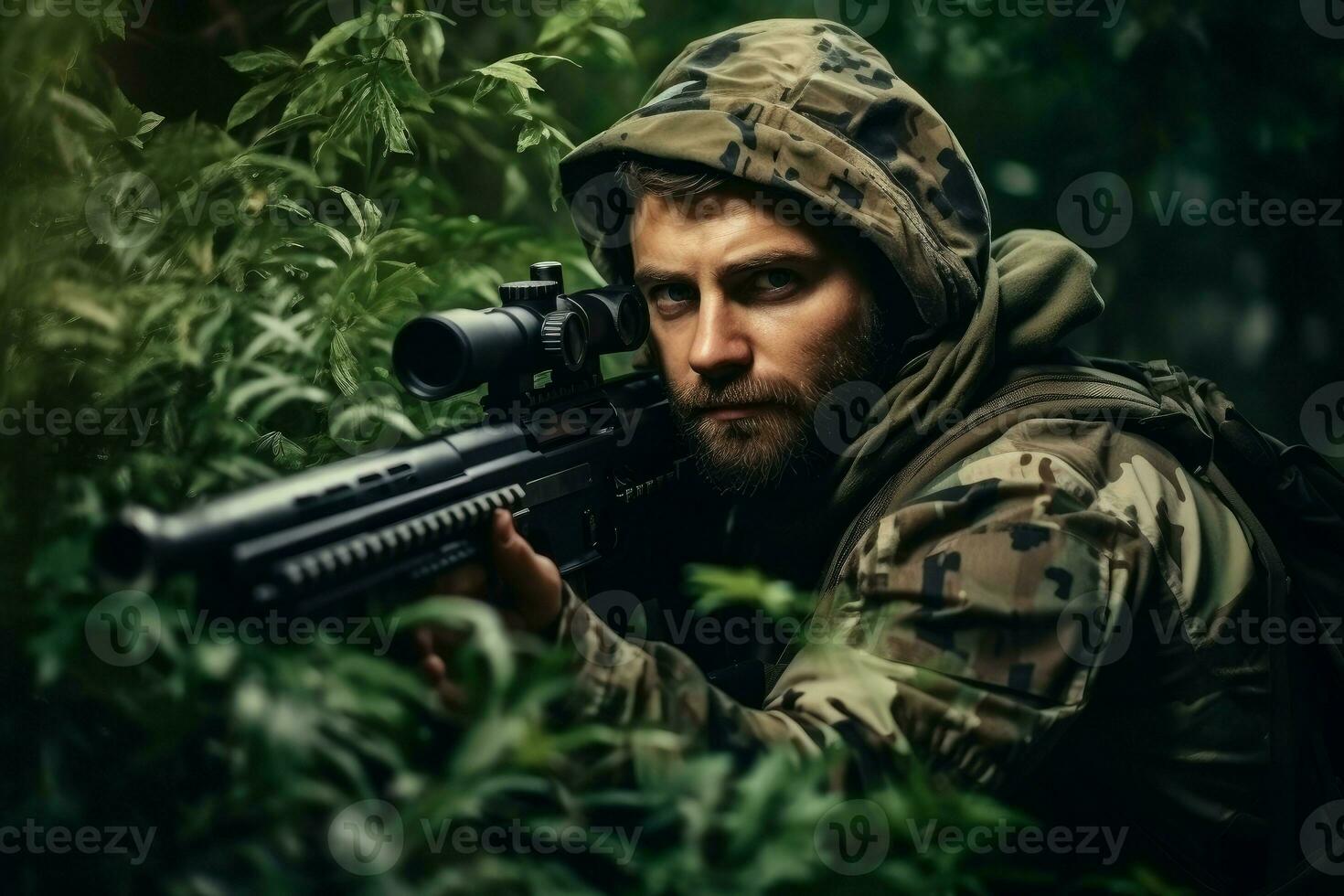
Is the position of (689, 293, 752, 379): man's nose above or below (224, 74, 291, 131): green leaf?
below

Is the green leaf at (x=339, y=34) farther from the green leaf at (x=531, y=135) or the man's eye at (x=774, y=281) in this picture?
the man's eye at (x=774, y=281)

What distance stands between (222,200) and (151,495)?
1.01 metres

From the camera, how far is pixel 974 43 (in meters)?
4.90

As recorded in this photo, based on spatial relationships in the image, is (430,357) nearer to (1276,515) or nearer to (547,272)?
(547,272)

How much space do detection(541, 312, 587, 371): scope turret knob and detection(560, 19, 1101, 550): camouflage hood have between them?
505 millimetres

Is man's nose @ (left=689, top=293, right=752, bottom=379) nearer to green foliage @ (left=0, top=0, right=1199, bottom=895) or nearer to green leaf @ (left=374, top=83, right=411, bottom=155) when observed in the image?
green foliage @ (left=0, top=0, right=1199, bottom=895)

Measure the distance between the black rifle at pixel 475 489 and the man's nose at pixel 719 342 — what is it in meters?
0.17

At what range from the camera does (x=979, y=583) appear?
77.7 inches

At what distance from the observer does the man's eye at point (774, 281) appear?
105 inches

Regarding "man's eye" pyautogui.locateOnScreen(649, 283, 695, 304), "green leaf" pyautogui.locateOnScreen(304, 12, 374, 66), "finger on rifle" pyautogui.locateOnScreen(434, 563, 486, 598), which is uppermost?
"green leaf" pyautogui.locateOnScreen(304, 12, 374, 66)

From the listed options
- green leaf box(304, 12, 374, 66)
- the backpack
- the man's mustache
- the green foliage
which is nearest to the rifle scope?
the green foliage

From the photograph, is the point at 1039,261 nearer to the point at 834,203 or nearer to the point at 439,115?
the point at 834,203

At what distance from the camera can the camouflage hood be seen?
2.52 meters

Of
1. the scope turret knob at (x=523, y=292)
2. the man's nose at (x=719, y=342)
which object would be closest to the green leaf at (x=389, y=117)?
the scope turret knob at (x=523, y=292)
